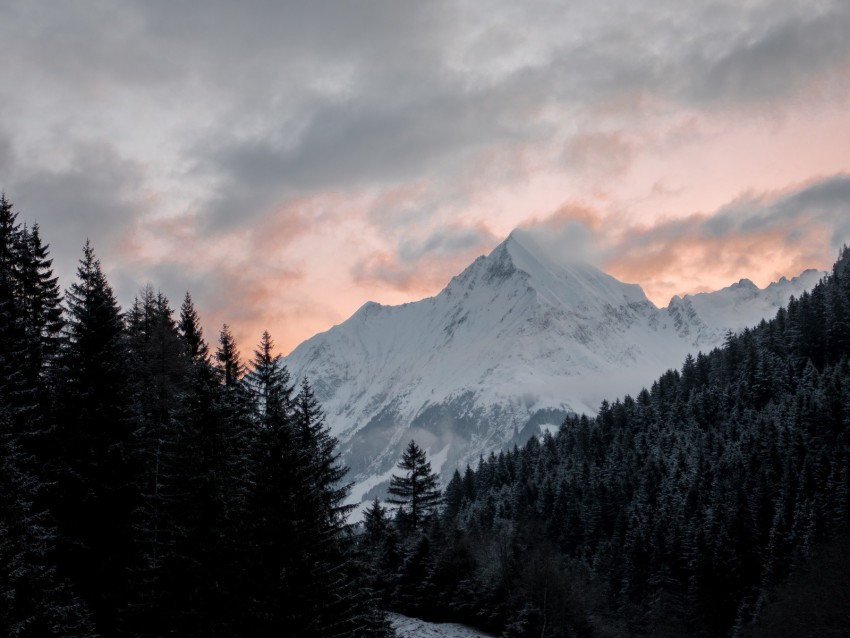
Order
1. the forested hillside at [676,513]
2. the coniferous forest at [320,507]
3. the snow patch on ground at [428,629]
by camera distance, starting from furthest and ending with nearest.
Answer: the forested hillside at [676,513] < the snow patch on ground at [428,629] < the coniferous forest at [320,507]

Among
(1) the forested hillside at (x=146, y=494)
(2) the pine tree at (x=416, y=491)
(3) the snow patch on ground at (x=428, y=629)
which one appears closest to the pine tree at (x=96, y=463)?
(1) the forested hillside at (x=146, y=494)

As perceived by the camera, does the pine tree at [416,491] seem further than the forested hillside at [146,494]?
Yes

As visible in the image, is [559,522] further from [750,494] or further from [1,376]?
[1,376]

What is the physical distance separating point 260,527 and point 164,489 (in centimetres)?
895

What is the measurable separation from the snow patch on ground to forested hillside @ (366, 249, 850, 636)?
8.10 feet

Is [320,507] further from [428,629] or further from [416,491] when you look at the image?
[416,491]

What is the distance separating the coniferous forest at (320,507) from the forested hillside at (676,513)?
1.33ft

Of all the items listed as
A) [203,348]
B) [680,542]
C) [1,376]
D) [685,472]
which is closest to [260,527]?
[1,376]

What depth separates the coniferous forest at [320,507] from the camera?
97.9 feet

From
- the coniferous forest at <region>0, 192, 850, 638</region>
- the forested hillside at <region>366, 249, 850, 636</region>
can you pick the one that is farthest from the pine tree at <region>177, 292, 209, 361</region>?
the forested hillside at <region>366, 249, 850, 636</region>

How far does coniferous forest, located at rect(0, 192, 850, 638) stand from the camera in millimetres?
29844

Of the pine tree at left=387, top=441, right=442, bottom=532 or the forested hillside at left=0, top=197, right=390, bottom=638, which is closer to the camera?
the forested hillside at left=0, top=197, right=390, bottom=638

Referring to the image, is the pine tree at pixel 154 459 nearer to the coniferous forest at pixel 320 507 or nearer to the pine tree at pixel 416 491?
the coniferous forest at pixel 320 507

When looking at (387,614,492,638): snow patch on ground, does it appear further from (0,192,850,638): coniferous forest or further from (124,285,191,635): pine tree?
(124,285,191,635): pine tree
